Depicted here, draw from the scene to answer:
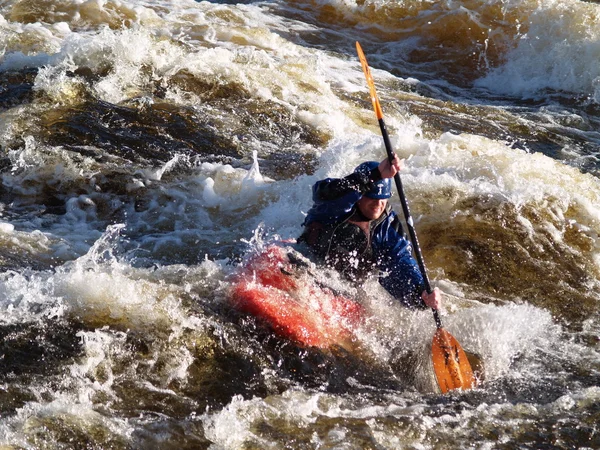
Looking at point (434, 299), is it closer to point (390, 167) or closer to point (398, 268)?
point (398, 268)

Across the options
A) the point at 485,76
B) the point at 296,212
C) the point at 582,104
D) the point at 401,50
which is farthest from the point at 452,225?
the point at 401,50

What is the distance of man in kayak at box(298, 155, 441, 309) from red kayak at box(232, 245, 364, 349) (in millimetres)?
227

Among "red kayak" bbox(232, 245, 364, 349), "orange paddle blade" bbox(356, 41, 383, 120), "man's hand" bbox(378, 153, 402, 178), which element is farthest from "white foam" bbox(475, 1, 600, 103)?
"red kayak" bbox(232, 245, 364, 349)

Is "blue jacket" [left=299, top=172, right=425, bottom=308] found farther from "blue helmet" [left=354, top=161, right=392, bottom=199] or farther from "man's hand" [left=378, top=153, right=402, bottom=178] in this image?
"man's hand" [left=378, top=153, right=402, bottom=178]

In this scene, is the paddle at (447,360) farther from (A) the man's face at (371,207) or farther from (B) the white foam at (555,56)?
(B) the white foam at (555,56)

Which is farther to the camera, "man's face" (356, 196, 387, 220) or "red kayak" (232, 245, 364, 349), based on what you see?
"man's face" (356, 196, 387, 220)

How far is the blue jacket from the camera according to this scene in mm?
4969

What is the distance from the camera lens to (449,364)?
4.60 m

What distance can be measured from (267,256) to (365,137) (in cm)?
294

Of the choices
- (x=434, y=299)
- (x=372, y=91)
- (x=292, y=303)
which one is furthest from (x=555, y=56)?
(x=292, y=303)

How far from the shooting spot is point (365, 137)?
759cm

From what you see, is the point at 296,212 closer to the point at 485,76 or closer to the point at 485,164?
the point at 485,164

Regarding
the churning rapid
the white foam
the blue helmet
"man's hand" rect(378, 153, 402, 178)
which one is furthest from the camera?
the white foam

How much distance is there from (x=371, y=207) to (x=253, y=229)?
1840 mm
